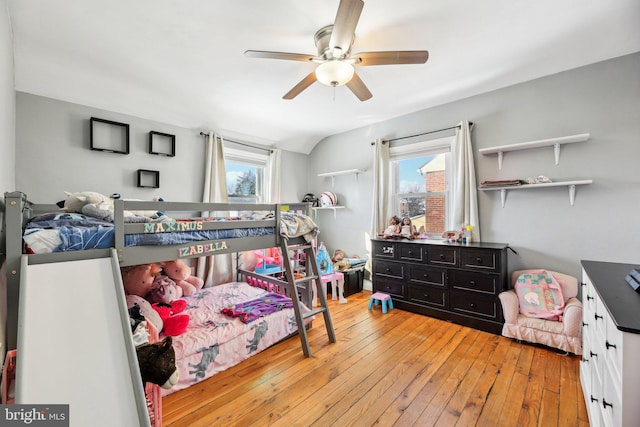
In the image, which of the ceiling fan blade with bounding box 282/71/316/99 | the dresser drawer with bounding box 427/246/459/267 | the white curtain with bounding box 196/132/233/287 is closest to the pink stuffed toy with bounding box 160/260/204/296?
the white curtain with bounding box 196/132/233/287

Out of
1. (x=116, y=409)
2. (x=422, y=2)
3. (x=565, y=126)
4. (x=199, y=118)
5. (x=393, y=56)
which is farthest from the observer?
(x=199, y=118)

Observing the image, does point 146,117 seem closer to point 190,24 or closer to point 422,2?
point 190,24

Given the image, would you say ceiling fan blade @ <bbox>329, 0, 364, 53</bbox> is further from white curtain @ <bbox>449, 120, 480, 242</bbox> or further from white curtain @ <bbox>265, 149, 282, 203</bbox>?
white curtain @ <bbox>265, 149, 282, 203</bbox>

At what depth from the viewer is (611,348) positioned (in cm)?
112

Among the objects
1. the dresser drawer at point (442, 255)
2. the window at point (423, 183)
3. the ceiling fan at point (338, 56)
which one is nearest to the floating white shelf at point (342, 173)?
the window at point (423, 183)

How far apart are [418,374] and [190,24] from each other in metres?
3.11

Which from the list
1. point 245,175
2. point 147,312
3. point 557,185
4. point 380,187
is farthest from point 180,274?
point 557,185

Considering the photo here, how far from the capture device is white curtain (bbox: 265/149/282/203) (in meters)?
4.39

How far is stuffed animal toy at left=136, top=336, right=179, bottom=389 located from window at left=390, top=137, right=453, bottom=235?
3.28 metres

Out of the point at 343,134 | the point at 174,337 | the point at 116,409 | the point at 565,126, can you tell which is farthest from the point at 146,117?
the point at 565,126

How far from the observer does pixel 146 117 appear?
10.5 feet

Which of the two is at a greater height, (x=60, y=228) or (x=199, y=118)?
(x=199, y=118)

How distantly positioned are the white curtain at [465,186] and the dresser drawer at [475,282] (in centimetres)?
50

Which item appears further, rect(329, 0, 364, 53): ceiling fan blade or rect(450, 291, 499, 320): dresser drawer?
rect(450, 291, 499, 320): dresser drawer
